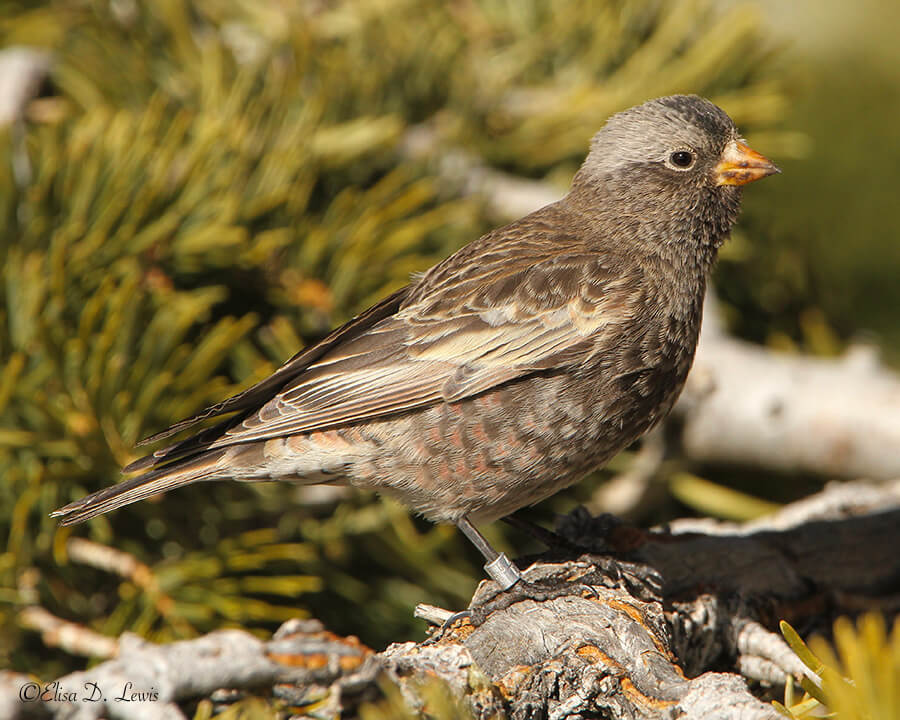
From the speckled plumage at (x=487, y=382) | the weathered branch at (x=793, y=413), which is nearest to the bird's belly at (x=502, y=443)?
the speckled plumage at (x=487, y=382)

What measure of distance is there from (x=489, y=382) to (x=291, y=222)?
1.10 meters

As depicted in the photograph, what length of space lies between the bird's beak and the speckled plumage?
0.05 feet

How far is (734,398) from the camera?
4.23m

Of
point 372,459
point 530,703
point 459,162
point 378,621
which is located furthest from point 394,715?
point 459,162

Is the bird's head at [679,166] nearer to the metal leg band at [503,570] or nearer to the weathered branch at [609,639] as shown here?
the weathered branch at [609,639]

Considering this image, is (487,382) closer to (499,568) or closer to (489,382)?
(489,382)

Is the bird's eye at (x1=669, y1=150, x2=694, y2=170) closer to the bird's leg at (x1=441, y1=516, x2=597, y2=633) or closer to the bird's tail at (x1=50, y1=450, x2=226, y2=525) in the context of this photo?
the bird's leg at (x1=441, y1=516, x2=597, y2=633)

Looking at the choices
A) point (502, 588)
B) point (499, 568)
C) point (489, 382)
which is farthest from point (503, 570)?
point (489, 382)

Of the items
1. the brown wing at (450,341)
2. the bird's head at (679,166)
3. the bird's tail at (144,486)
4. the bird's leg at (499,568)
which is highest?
the bird's head at (679,166)

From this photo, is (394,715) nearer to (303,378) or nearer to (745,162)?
(303,378)

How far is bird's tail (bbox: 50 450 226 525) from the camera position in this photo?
2.93m

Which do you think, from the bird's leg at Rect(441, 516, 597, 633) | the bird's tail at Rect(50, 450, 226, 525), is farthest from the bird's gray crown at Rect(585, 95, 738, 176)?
the bird's tail at Rect(50, 450, 226, 525)

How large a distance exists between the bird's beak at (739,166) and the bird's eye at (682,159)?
0.11 meters

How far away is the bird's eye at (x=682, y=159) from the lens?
398 cm
